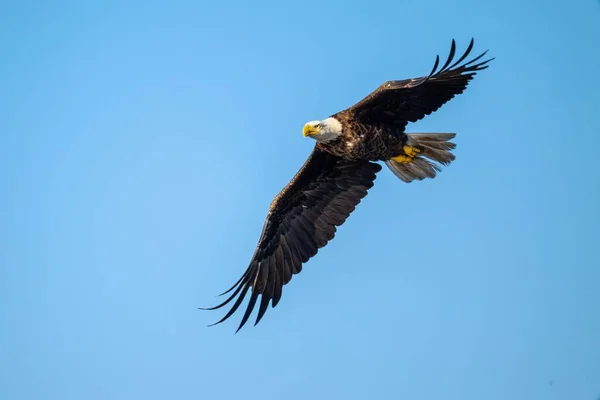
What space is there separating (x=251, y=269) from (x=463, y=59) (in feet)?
12.3

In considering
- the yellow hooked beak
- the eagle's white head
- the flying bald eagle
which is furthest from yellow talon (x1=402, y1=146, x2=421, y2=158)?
the yellow hooked beak

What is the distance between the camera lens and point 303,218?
10.9 meters

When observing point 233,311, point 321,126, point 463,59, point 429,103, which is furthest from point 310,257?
point 463,59

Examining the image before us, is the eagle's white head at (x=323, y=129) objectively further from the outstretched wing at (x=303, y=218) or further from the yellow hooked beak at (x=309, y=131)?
the outstretched wing at (x=303, y=218)

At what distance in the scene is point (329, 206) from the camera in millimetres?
10867

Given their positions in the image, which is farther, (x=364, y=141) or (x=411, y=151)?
(x=411, y=151)

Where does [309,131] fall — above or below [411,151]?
above

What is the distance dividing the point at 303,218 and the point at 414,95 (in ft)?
7.49

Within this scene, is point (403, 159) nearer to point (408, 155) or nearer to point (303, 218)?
point (408, 155)

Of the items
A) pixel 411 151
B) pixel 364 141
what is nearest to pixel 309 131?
pixel 364 141

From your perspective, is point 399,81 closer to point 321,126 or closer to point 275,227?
point 321,126

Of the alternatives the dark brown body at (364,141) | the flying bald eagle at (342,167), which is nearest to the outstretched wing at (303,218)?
the flying bald eagle at (342,167)

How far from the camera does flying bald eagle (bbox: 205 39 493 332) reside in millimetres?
9680

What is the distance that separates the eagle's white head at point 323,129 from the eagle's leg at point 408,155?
1.03m
